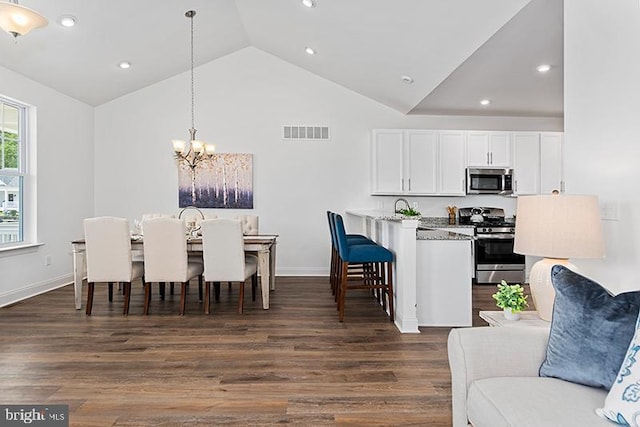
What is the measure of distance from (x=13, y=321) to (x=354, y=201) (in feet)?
14.6

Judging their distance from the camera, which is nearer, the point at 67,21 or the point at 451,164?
the point at 67,21

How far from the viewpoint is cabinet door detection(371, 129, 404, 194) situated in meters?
6.11

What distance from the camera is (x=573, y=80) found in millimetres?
2490

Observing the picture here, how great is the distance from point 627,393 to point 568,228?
2.91 feet

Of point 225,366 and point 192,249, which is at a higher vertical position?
point 192,249

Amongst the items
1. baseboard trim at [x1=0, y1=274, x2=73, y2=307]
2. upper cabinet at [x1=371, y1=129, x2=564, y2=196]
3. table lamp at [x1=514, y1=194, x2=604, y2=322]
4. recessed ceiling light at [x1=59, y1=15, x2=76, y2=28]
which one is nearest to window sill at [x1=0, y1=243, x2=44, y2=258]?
baseboard trim at [x1=0, y1=274, x2=73, y2=307]

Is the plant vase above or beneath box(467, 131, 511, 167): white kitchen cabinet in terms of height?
beneath

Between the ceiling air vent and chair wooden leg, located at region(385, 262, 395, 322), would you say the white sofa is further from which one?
the ceiling air vent

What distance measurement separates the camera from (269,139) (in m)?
6.38

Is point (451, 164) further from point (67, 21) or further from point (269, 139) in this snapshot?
point (67, 21)

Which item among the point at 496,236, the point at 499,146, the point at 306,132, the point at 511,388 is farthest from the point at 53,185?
the point at 499,146

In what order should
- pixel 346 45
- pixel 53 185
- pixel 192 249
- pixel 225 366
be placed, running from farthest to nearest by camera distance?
pixel 53 185 → pixel 346 45 → pixel 192 249 → pixel 225 366

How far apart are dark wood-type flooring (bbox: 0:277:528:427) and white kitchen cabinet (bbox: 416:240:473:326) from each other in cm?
20

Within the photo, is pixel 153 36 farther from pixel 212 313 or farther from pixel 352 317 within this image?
pixel 352 317
